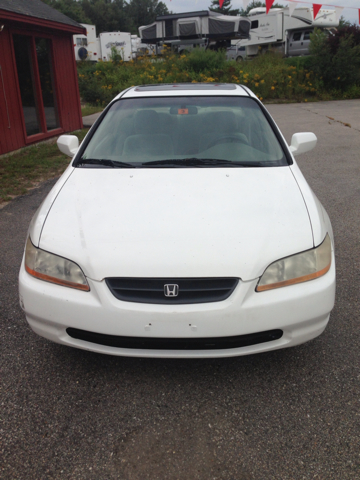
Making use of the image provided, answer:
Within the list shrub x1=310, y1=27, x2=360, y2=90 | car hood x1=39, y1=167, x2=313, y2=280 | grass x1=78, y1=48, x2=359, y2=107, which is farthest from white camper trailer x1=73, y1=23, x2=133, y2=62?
car hood x1=39, y1=167, x2=313, y2=280

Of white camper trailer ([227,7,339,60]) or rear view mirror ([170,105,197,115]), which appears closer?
rear view mirror ([170,105,197,115])

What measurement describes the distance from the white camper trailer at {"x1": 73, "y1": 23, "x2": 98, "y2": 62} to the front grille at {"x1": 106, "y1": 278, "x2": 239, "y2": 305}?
1322 inches

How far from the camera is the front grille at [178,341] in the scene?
2062 millimetres

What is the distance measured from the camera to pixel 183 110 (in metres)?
3.48

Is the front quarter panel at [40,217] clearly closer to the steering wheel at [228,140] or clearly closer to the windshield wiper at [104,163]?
the windshield wiper at [104,163]

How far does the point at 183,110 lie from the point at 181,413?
92.3 inches

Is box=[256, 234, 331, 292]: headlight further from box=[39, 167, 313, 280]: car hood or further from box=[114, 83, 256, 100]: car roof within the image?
box=[114, 83, 256, 100]: car roof

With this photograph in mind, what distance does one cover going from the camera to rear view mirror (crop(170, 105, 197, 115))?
3467 mm

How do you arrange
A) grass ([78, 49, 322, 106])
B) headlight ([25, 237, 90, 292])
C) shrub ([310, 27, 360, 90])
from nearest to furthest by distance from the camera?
headlight ([25, 237, 90, 292]) → shrub ([310, 27, 360, 90]) → grass ([78, 49, 322, 106])

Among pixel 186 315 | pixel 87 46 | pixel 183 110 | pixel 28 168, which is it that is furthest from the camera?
pixel 87 46

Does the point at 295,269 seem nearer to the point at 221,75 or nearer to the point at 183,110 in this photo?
the point at 183,110

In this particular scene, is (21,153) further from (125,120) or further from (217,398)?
(217,398)

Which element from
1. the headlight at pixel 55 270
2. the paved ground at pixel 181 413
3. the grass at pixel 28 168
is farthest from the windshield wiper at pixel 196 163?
the grass at pixel 28 168

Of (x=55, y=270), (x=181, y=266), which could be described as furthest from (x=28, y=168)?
(x=181, y=266)
